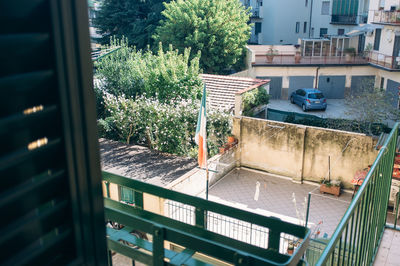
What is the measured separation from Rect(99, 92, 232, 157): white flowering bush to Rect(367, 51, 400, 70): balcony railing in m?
13.7

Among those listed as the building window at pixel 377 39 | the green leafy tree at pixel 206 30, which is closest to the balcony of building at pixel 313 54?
the building window at pixel 377 39

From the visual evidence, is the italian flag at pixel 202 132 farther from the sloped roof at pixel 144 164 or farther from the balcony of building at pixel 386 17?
the balcony of building at pixel 386 17

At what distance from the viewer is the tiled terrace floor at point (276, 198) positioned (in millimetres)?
12984

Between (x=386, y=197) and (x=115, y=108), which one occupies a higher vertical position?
(x=386, y=197)

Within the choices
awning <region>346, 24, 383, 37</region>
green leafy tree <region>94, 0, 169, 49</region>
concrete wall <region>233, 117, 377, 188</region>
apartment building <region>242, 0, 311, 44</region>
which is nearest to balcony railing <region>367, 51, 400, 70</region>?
awning <region>346, 24, 383, 37</region>

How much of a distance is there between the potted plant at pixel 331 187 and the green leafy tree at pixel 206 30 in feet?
40.6

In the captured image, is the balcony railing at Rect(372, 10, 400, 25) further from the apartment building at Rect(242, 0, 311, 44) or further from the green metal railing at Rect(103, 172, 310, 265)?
the green metal railing at Rect(103, 172, 310, 265)

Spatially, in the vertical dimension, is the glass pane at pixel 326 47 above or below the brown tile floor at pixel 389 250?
below

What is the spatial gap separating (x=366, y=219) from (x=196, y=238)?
1888 mm

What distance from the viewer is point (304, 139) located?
48.4ft

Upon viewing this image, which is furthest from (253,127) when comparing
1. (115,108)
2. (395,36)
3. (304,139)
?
(395,36)

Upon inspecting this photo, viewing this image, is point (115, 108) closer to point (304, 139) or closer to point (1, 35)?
point (304, 139)

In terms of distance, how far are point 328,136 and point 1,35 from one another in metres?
14.5

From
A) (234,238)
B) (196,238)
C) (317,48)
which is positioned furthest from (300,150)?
(317,48)
